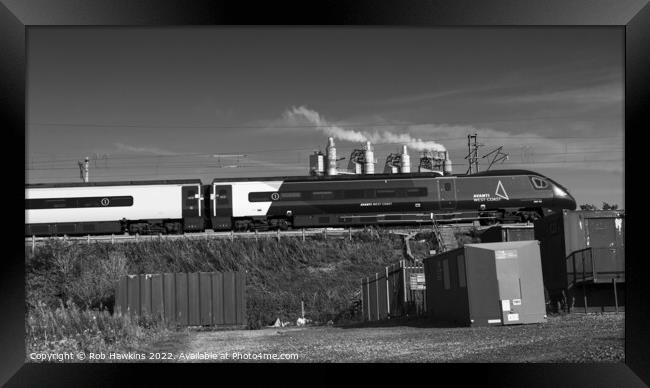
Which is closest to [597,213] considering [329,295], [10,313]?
[329,295]

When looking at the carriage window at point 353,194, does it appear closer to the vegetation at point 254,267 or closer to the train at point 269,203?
the train at point 269,203

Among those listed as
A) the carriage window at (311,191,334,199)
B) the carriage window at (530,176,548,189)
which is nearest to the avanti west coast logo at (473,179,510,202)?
the carriage window at (530,176,548,189)

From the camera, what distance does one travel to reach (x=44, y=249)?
63.5ft

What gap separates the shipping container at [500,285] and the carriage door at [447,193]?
14.9 meters

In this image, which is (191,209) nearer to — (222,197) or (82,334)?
(222,197)

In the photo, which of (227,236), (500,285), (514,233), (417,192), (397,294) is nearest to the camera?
(500,285)

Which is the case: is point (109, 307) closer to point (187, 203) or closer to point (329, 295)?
point (329, 295)

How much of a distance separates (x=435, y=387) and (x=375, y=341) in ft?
11.8

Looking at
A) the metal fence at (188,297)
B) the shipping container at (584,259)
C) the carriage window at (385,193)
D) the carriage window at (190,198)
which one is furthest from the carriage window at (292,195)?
the shipping container at (584,259)

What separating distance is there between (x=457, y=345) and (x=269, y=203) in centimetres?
1909

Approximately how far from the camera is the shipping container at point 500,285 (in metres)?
12.9

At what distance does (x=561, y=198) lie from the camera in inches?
1169

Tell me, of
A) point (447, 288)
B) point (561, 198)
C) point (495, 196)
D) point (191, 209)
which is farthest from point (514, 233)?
point (191, 209)

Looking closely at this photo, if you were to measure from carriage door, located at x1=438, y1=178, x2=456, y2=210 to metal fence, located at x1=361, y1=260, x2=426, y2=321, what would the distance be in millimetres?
10664
